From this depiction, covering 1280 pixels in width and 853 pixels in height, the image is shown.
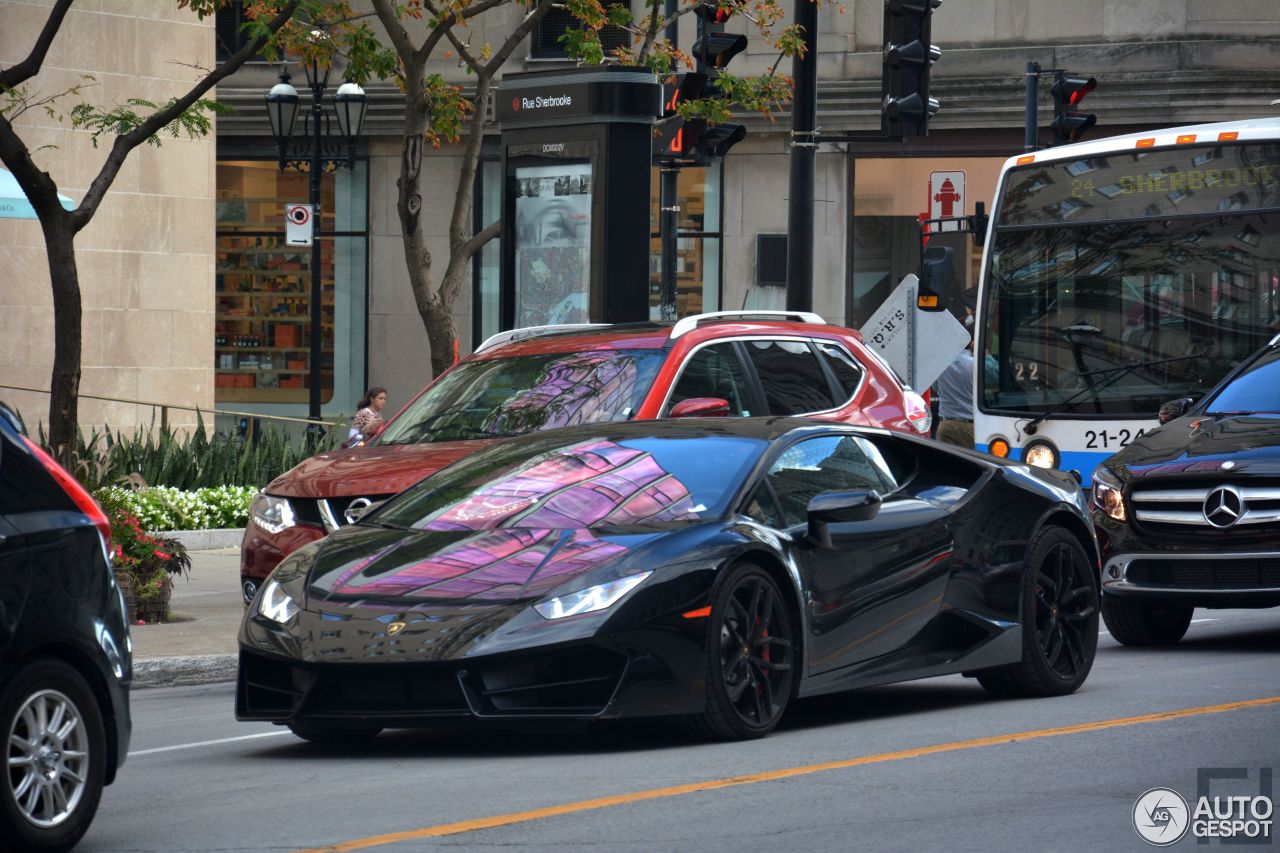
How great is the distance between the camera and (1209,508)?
12.4 meters

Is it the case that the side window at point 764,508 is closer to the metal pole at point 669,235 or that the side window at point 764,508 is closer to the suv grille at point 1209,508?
the suv grille at point 1209,508

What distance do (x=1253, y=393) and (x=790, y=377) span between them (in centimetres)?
283

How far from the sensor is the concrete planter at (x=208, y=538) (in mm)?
20500

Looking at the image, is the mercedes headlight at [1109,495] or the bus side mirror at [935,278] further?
the bus side mirror at [935,278]

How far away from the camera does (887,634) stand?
9.39 m

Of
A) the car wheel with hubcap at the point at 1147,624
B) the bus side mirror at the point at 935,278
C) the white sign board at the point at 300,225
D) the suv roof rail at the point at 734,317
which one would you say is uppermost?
the white sign board at the point at 300,225

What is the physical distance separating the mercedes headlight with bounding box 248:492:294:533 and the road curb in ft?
2.81

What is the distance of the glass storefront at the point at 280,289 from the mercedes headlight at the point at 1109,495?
2380cm

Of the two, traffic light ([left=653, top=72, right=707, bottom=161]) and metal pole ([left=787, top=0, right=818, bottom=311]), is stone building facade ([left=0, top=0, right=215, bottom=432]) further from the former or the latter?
metal pole ([left=787, top=0, right=818, bottom=311])

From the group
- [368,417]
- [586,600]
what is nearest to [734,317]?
[586,600]

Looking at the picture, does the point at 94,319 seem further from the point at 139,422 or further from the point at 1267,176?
the point at 1267,176

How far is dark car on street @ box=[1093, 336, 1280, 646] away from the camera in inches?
481

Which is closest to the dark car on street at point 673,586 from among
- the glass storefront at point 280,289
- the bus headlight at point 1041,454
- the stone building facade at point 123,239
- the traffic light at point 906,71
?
the bus headlight at point 1041,454

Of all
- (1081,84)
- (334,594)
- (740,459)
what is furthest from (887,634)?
(1081,84)
